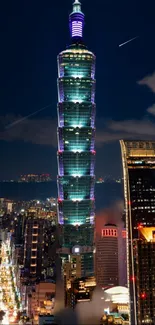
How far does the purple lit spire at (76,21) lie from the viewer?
16.4m

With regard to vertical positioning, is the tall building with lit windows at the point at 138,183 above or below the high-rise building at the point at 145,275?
above

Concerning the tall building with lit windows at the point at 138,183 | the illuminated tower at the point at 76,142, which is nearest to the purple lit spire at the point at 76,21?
the illuminated tower at the point at 76,142

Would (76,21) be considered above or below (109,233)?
above

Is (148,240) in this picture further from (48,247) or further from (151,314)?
(48,247)

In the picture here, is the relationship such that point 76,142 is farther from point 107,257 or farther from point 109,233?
point 107,257

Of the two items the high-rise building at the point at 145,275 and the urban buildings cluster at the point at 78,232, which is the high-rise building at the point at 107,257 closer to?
the urban buildings cluster at the point at 78,232

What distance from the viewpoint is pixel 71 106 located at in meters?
17.2

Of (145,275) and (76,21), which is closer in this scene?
(145,275)

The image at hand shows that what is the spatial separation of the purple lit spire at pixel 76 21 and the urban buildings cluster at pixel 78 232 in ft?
0.16

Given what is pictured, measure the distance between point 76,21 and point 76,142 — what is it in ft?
20.0

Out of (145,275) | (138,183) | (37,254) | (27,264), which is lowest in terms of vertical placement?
(27,264)

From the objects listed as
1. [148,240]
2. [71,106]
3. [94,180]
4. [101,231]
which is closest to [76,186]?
[94,180]

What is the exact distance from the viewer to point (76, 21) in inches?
671

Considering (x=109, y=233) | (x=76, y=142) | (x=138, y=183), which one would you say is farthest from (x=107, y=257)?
(x=138, y=183)
